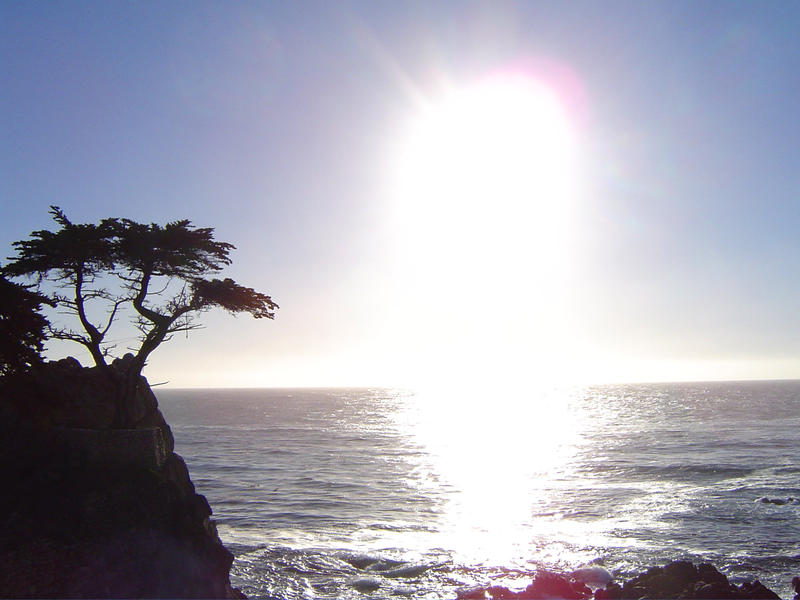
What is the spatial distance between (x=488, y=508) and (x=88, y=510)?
2738 centimetres

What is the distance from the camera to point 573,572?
23.6 metres

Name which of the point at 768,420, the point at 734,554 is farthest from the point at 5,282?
the point at 768,420

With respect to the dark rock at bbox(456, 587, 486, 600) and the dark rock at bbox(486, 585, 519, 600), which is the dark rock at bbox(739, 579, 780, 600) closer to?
the dark rock at bbox(486, 585, 519, 600)

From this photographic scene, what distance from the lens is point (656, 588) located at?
62.7ft

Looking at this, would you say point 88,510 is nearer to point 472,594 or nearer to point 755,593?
point 472,594

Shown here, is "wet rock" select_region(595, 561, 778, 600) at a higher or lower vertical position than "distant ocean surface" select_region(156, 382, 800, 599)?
higher

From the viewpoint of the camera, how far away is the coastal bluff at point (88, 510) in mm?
14086

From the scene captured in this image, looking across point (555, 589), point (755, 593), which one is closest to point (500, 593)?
point (555, 589)

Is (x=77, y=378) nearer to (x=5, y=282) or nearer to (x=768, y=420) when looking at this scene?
(x=5, y=282)

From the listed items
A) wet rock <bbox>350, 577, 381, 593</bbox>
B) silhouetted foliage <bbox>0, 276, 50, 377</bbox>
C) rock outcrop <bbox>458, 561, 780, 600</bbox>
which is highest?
silhouetted foliage <bbox>0, 276, 50, 377</bbox>

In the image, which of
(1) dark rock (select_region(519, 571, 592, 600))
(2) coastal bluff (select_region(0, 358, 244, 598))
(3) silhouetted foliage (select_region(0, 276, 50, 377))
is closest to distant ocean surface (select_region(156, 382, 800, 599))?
(1) dark rock (select_region(519, 571, 592, 600))

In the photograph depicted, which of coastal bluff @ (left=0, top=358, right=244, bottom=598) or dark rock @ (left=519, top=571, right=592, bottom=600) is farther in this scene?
dark rock @ (left=519, top=571, right=592, bottom=600)

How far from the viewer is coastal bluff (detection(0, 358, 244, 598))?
46.2ft

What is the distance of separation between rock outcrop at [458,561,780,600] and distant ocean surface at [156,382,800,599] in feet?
5.24
